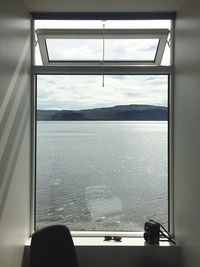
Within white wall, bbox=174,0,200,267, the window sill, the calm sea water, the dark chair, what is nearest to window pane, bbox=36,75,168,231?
the calm sea water

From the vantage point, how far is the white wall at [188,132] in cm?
284

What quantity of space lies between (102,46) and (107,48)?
0.05m

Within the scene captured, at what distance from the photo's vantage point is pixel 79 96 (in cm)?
382

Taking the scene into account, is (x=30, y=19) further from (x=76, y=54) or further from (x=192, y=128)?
(x=192, y=128)

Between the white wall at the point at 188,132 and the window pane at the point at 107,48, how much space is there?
354 millimetres

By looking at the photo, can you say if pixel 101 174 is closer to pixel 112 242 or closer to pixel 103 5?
pixel 112 242

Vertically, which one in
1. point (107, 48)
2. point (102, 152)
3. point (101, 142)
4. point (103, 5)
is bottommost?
point (102, 152)

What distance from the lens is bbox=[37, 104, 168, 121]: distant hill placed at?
3818 millimetres

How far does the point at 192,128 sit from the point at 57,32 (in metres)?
1.65

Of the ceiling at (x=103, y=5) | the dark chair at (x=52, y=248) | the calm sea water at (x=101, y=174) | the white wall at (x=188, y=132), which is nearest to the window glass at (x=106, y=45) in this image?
the ceiling at (x=103, y=5)

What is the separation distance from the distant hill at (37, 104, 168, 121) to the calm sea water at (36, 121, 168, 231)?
5cm

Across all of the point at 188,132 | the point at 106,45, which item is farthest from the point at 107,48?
the point at 188,132

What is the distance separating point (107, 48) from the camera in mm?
3768

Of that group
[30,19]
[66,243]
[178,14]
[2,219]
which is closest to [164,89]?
[178,14]
